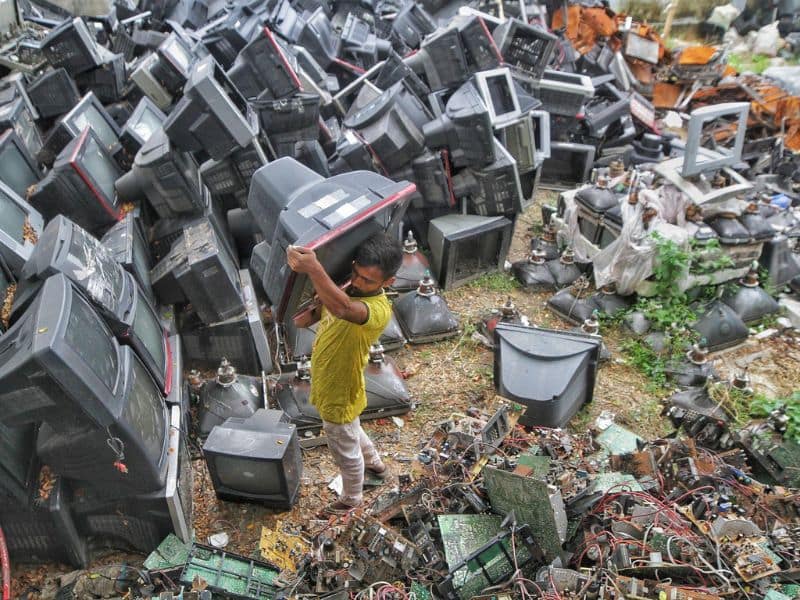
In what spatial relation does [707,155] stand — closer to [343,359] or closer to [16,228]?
[343,359]

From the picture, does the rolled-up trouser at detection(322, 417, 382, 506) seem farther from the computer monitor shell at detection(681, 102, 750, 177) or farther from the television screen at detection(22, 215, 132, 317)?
the computer monitor shell at detection(681, 102, 750, 177)

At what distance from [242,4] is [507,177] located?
4.76 metres

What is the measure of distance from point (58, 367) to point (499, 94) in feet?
14.2

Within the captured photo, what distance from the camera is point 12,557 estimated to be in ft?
9.62

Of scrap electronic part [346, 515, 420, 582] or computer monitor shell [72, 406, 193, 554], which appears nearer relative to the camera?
scrap electronic part [346, 515, 420, 582]

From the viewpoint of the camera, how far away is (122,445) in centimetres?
254

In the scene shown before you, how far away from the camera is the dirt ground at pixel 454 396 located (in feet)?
10.9

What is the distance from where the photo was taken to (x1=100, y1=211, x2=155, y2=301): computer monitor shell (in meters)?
3.46

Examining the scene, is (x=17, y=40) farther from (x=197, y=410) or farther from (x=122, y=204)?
(x=197, y=410)

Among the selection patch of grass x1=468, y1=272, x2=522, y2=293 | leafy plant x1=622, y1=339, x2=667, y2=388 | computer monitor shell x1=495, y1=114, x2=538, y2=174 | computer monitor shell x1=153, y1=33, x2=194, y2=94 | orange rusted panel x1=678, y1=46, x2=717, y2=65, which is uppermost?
computer monitor shell x1=153, y1=33, x2=194, y2=94

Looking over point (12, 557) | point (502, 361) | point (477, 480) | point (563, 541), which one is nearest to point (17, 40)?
point (12, 557)

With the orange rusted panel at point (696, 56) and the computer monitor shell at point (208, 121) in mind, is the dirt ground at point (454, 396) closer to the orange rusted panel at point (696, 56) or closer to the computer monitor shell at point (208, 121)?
the computer monitor shell at point (208, 121)

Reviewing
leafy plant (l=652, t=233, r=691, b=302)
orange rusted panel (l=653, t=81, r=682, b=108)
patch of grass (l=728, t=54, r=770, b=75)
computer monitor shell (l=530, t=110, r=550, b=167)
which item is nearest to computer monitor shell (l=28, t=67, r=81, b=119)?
computer monitor shell (l=530, t=110, r=550, b=167)

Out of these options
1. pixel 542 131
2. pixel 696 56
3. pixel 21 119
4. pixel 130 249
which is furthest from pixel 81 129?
pixel 696 56
